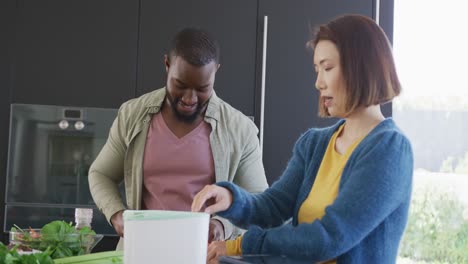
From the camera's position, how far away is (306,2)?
114 inches

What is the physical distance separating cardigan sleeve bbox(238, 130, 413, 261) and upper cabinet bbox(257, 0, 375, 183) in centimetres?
173

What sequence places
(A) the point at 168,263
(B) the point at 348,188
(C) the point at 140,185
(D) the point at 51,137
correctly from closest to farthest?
(A) the point at 168,263, (B) the point at 348,188, (C) the point at 140,185, (D) the point at 51,137

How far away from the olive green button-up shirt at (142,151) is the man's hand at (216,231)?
10.0 inches

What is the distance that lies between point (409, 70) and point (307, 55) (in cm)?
45

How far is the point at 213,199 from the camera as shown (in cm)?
117

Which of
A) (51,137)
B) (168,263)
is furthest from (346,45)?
(51,137)

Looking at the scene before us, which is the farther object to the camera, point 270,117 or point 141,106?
point 270,117

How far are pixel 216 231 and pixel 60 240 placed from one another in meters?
0.38

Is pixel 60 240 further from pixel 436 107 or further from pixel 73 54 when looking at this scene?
pixel 436 107

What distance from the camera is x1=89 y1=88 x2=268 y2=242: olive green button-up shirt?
1.77m

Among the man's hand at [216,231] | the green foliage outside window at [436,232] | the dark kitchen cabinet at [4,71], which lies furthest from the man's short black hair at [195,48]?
the green foliage outside window at [436,232]

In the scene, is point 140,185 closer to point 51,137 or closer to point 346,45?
point 346,45

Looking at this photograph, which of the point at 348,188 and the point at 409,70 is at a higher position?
the point at 409,70

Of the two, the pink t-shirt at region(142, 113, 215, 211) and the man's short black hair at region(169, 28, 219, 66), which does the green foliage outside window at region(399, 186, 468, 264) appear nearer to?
the pink t-shirt at region(142, 113, 215, 211)
